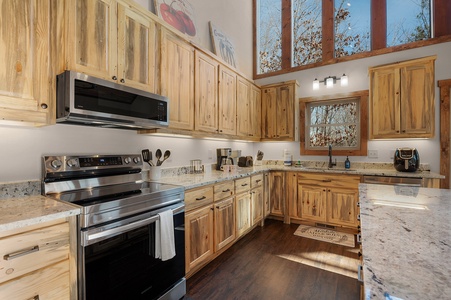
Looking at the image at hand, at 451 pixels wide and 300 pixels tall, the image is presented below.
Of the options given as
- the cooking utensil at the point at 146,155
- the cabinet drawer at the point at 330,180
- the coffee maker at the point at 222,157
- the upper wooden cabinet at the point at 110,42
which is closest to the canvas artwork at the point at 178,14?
the upper wooden cabinet at the point at 110,42

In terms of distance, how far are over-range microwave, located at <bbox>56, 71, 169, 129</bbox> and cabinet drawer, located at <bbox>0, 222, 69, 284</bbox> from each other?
741 mm

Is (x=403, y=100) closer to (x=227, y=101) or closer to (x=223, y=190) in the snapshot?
(x=227, y=101)

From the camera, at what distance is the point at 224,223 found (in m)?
2.53

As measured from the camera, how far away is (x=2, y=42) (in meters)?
1.20

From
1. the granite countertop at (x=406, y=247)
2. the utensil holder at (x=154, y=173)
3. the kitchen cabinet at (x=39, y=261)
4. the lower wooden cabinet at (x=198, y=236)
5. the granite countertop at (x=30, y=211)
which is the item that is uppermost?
the utensil holder at (x=154, y=173)

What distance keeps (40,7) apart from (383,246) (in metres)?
2.18

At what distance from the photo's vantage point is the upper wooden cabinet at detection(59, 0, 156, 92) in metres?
1.50

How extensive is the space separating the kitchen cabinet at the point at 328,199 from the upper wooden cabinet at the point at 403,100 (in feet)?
2.94

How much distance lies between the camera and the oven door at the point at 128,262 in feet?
4.08

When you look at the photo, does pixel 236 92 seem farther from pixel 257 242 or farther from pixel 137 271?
pixel 137 271

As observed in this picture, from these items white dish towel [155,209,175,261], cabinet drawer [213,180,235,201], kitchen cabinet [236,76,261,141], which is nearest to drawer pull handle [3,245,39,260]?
white dish towel [155,209,175,261]

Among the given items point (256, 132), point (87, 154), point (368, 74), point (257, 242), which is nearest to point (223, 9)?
point (256, 132)

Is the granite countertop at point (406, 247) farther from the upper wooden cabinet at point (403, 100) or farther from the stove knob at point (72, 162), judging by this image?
the upper wooden cabinet at point (403, 100)

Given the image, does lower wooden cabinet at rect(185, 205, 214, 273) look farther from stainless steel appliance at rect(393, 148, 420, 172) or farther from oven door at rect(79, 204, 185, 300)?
stainless steel appliance at rect(393, 148, 420, 172)
